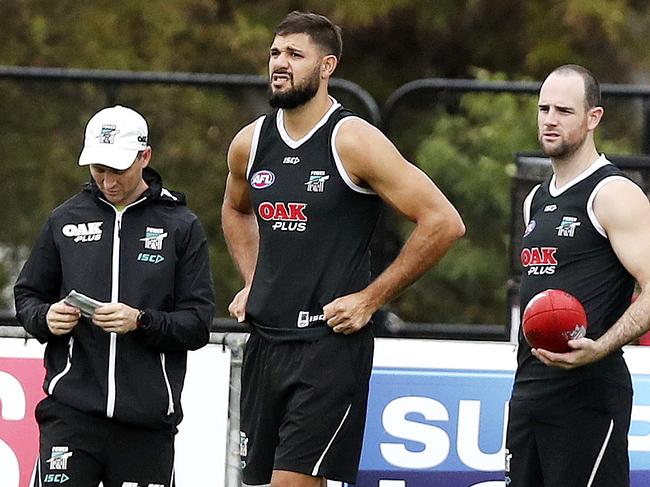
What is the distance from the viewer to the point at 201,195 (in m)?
11.6

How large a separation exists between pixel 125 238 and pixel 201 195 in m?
4.78

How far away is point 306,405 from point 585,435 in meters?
1.14

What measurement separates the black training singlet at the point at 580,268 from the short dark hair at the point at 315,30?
3.73ft

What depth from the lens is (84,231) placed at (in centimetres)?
687

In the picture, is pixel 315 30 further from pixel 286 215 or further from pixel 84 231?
pixel 84 231

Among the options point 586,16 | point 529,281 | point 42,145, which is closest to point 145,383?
point 529,281

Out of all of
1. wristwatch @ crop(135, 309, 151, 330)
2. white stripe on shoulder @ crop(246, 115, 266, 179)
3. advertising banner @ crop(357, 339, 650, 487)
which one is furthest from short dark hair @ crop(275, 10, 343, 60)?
advertising banner @ crop(357, 339, 650, 487)

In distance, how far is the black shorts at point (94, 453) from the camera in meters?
6.70

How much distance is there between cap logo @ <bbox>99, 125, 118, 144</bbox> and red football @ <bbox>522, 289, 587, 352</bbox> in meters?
1.82

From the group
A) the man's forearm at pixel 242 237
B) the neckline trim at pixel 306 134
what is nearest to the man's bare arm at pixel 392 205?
the neckline trim at pixel 306 134

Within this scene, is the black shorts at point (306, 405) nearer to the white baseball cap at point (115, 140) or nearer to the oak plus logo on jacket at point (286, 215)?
the oak plus logo on jacket at point (286, 215)

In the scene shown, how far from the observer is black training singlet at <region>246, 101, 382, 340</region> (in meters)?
6.94

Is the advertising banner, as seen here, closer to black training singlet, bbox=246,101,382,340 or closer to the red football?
black training singlet, bbox=246,101,382,340

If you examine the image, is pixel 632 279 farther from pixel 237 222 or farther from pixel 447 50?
pixel 447 50
